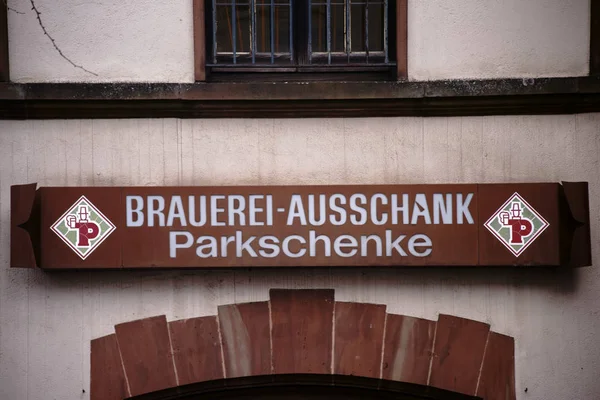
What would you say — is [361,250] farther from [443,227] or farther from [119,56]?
[119,56]

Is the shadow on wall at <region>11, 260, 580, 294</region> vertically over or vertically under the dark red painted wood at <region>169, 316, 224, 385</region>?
over

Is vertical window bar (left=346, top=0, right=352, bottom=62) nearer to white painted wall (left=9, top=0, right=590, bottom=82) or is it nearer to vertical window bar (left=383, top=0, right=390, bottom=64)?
vertical window bar (left=383, top=0, right=390, bottom=64)

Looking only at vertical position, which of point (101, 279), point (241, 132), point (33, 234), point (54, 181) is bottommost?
point (101, 279)

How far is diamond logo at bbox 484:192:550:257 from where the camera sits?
17.5 ft

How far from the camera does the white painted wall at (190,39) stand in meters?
5.57

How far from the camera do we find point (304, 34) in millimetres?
5824

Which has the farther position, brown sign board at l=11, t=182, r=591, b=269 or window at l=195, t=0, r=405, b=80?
window at l=195, t=0, r=405, b=80

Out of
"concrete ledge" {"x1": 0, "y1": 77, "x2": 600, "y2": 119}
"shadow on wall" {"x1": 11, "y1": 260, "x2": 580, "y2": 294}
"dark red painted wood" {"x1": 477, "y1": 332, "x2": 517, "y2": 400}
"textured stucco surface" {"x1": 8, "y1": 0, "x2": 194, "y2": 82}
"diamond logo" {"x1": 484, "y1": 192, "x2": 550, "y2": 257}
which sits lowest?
"dark red painted wood" {"x1": 477, "y1": 332, "x2": 517, "y2": 400}

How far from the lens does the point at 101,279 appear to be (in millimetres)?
5488

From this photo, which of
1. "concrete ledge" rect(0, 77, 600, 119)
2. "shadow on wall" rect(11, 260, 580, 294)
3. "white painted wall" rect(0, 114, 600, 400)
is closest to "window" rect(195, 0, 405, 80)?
"concrete ledge" rect(0, 77, 600, 119)

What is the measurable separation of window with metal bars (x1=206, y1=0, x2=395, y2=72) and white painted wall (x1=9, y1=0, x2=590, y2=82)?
29 cm

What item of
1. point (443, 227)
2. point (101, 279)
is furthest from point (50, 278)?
point (443, 227)

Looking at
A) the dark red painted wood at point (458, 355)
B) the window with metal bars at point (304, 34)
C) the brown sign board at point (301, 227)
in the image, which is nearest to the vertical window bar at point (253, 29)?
the window with metal bars at point (304, 34)

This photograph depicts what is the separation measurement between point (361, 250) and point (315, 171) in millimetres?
664
